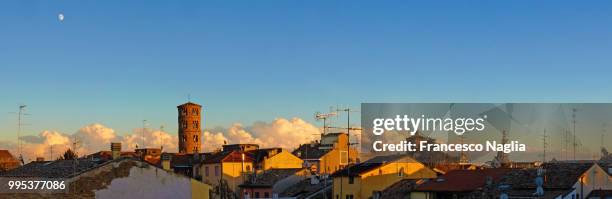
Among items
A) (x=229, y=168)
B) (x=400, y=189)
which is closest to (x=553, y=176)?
(x=400, y=189)

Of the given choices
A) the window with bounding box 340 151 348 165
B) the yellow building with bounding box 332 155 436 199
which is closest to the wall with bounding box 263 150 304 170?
the window with bounding box 340 151 348 165

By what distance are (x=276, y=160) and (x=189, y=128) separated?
4368 centimetres

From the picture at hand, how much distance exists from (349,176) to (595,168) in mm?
17357

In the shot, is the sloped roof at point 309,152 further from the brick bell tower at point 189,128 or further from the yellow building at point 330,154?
the brick bell tower at point 189,128

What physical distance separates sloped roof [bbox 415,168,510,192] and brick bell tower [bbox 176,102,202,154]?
247 ft

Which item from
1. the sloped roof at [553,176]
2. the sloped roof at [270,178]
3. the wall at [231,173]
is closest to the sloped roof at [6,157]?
the wall at [231,173]

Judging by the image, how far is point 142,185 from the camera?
1634 inches

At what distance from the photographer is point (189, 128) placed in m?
123

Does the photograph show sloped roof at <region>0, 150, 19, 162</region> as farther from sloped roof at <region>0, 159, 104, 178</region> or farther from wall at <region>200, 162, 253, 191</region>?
sloped roof at <region>0, 159, 104, 178</region>

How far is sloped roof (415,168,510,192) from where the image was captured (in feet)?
160

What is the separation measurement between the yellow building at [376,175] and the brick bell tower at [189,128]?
67365mm

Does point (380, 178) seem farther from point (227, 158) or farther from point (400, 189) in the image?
point (227, 158)

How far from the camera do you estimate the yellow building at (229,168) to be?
80.8 meters

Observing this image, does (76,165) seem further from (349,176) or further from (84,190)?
(349,176)
